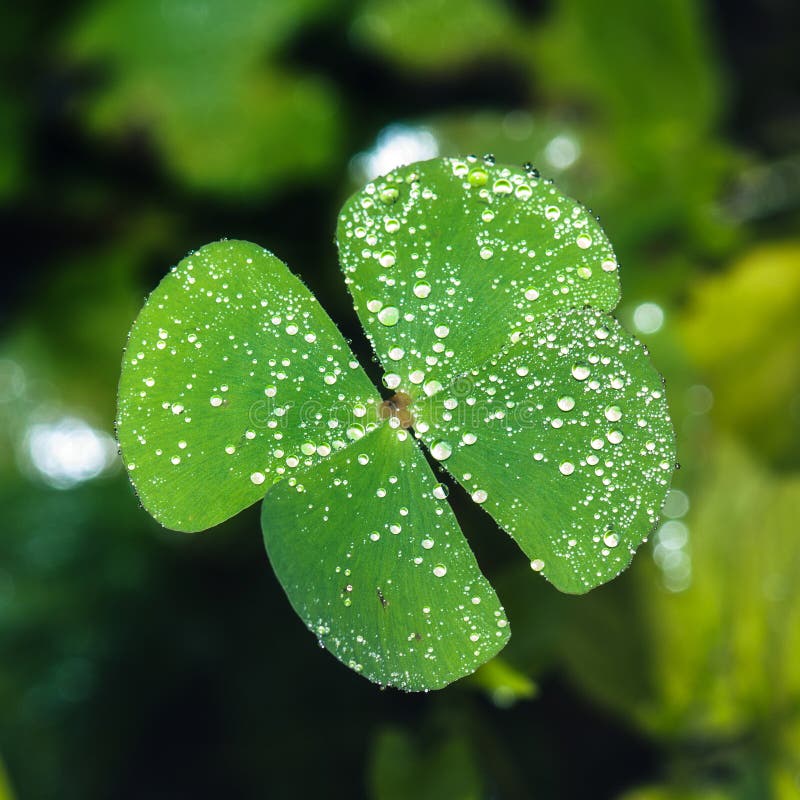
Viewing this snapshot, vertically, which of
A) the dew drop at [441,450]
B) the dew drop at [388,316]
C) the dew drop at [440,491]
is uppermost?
the dew drop at [388,316]

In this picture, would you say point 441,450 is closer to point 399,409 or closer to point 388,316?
point 399,409

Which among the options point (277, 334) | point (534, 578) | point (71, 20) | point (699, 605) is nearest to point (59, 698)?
point (534, 578)

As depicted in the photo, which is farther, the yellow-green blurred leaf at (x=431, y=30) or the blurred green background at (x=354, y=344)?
the yellow-green blurred leaf at (x=431, y=30)

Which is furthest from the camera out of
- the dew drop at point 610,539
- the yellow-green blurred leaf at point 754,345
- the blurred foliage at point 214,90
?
the blurred foliage at point 214,90

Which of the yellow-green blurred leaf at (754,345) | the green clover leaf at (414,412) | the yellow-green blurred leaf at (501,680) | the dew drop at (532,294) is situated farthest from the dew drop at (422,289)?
the yellow-green blurred leaf at (754,345)

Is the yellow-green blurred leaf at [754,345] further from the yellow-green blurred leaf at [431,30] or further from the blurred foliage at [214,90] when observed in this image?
the blurred foliage at [214,90]

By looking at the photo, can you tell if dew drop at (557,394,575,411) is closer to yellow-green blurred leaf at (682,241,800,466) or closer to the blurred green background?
the blurred green background

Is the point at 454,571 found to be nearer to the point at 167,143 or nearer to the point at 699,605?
the point at 699,605
